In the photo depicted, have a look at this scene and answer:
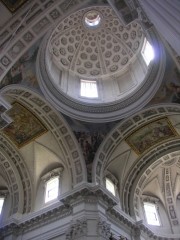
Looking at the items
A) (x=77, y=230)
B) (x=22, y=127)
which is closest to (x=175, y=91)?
(x=77, y=230)

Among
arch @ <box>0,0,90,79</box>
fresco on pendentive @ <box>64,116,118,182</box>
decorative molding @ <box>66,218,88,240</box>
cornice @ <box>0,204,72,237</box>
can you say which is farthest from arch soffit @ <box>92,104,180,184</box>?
arch @ <box>0,0,90,79</box>

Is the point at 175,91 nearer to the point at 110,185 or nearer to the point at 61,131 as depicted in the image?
the point at 61,131

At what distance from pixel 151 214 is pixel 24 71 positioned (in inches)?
447

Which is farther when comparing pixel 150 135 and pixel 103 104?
pixel 150 135

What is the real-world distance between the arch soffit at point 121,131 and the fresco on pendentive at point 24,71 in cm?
488

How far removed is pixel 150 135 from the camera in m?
16.8

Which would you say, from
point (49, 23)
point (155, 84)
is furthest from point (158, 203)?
point (49, 23)

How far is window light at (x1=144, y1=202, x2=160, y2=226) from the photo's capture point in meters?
18.0

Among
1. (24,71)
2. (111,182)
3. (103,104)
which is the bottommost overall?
(111,182)

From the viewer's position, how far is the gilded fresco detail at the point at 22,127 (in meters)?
15.5

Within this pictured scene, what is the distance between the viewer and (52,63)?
17484 millimetres

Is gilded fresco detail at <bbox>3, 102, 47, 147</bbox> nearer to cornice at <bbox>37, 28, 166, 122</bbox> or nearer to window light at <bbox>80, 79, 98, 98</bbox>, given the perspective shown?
cornice at <bbox>37, 28, 166, 122</bbox>

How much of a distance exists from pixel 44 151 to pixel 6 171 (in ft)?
8.29

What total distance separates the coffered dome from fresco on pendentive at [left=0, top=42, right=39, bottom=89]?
407 cm
